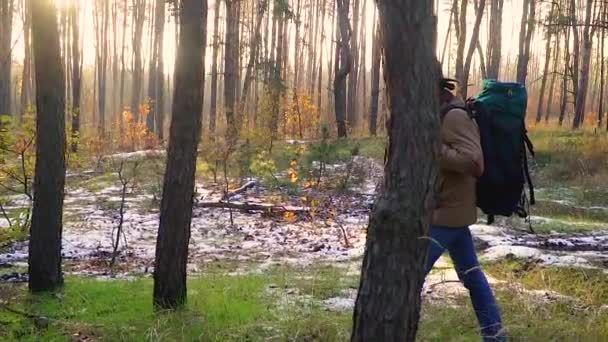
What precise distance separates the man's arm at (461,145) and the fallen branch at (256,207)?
7.28 metres

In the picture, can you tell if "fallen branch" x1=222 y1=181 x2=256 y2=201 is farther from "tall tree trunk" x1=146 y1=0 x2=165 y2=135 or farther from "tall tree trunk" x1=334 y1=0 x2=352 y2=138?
"tall tree trunk" x1=146 y1=0 x2=165 y2=135

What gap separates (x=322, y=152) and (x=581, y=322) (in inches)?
372

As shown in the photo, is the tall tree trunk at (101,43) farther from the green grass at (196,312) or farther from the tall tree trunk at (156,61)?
the green grass at (196,312)

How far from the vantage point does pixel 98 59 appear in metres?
34.1

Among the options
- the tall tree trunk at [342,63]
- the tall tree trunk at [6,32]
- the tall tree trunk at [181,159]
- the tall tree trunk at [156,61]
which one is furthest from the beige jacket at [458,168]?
the tall tree trunk at [156,61]

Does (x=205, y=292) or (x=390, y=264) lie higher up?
(x=390, y=264)

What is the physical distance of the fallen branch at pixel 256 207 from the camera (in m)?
10.4

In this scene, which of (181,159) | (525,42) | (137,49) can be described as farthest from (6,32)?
(181,159)

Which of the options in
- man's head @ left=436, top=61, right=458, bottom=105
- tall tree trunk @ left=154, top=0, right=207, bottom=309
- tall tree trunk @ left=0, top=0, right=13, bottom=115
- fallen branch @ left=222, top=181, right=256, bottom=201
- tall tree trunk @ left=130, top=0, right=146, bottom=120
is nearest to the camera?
A: man's head @ left=436, top=61, right=458, bottom=105

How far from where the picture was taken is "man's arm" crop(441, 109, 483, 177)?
303 centimetres

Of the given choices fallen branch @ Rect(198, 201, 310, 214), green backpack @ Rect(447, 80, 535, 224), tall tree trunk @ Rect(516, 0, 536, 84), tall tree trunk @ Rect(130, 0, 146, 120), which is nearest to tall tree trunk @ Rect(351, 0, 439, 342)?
green backpack @ Rect(447, 80, 535, 224)

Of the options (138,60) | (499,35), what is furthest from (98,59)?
(499,35)

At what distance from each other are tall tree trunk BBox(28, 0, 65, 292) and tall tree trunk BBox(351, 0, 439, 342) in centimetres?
358

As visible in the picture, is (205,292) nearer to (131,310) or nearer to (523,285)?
(131,310)
